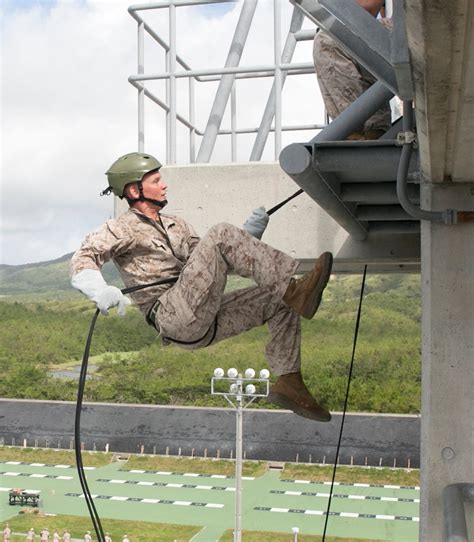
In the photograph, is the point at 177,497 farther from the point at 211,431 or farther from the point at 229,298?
the point at 229,298

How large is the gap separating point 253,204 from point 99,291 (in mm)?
1954

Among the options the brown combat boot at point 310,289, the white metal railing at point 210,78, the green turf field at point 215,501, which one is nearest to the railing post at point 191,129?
the white metal railing at point 210,78

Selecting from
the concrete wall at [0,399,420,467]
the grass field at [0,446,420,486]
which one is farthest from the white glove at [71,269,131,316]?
the grass field at [0,446,420,486]

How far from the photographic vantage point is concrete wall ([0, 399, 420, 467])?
122 ft

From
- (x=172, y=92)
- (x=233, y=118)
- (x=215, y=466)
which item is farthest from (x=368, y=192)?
(x=215, y=466)

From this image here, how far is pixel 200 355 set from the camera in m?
65.8

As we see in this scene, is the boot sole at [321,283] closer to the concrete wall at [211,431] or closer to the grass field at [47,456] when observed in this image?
the concrete wall at [211,431]

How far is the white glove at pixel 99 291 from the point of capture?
3.56m

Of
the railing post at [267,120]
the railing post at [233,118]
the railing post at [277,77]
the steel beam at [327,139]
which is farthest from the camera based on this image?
the railing post at [267,120]

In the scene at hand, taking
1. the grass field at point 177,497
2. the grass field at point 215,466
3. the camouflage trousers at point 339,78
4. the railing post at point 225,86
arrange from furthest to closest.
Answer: the grass field at point 215,466, the grass field at point 177,497, the railing post at point 225,86, the camouflage trousers at point 339,78

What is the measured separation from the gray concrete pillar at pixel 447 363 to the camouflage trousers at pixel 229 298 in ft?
1.86

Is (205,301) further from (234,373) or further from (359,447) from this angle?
(359,447)

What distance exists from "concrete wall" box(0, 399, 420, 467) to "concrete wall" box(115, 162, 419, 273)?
103 feet

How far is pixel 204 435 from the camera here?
130ft
